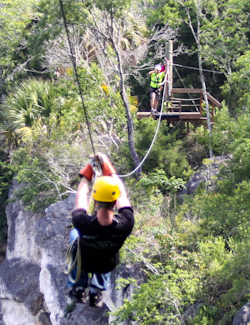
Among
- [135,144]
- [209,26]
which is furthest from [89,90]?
[209,26]

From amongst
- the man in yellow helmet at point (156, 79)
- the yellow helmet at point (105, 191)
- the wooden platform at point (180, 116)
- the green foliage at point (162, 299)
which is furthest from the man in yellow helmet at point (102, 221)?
the wooden platform at point (180, 116)

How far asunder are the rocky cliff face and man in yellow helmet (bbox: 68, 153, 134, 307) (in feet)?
24.1

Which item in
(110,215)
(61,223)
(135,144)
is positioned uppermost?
(110,215)

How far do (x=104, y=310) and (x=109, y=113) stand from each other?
246 inches

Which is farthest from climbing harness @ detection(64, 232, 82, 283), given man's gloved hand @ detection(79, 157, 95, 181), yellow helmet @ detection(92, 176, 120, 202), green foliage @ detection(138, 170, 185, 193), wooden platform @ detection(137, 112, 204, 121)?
wooden platform @ detection(137, 112, 204, 121)

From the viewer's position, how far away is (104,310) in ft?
40.0

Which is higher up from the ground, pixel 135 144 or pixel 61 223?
pixel 135 144

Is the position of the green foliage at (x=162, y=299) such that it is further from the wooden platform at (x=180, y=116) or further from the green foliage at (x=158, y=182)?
the wooden platform at (x=180, y=116)

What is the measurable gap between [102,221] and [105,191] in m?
0.30

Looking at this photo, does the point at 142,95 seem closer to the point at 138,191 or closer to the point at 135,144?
the point at 135,144

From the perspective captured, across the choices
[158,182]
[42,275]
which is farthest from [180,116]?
[42,275]

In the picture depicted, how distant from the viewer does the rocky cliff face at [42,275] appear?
12164 mm

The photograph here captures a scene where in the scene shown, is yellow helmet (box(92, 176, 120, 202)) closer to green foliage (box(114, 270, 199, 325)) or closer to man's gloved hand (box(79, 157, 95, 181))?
man's gloved hand (box(79, 157, 95, 181))

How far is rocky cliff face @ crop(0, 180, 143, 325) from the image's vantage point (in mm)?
12164
